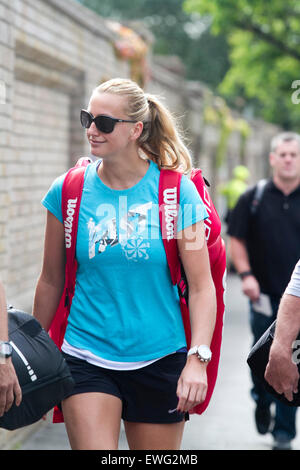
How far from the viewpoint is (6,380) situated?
306 cm

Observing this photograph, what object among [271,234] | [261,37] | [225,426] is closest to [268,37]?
[261,37]

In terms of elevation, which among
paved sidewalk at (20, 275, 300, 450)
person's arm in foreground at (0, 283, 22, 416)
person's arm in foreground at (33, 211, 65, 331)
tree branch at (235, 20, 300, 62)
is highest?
tree branch at (235, 20, 300, 62)

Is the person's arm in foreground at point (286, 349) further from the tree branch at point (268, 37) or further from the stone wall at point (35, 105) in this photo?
the tree branch at point (268, 37)

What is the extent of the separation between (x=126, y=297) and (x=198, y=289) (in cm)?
28

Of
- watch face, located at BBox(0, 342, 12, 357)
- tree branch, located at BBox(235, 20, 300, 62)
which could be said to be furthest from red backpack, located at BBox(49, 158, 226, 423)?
tree branch, located at BBox(235, 20, 300, 62)

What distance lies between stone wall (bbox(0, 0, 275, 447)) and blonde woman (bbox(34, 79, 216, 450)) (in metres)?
1.76

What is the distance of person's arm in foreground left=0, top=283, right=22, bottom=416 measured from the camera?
3055 millimetres

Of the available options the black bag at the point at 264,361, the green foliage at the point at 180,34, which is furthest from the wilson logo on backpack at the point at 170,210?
the green foliage at the point at 180,34

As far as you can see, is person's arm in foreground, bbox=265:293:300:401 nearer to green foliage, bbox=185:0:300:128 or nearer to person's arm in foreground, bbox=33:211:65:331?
person's arm in foreground, bbox=33:211:65:331

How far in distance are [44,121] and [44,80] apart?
0.38 metres

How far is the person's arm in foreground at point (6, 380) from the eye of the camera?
3.05 m

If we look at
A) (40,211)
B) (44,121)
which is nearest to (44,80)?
(44,121)

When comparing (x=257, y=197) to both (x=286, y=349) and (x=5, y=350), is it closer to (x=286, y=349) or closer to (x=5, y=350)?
(x=286, y=349)

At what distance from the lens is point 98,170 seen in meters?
3.66
